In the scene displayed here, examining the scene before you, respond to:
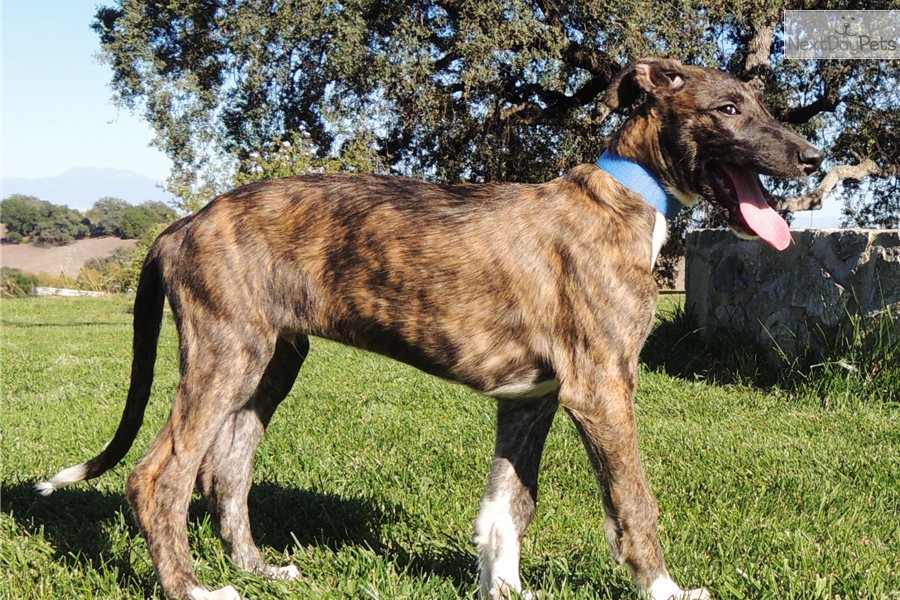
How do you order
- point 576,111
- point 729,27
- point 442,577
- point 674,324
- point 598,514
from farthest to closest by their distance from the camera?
point 576,111 < point 729,27 < point 674,324 < point 598,514 < point 442,577

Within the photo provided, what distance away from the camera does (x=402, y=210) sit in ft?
11.0

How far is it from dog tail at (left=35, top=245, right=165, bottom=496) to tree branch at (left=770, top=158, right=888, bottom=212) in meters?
18.5

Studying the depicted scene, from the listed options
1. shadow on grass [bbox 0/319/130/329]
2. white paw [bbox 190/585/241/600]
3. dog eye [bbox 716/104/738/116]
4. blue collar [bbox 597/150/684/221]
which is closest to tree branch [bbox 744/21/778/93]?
shadow on grass [bbox 0/319/130/329]

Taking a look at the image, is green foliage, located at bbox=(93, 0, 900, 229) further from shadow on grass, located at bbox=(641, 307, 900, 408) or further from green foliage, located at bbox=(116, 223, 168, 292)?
shadow on grass, located at bbox=(641, 307, 900, 408)

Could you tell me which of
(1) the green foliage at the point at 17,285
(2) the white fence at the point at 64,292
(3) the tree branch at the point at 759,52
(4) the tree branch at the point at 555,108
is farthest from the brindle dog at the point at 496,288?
(1) the green foliage at the point at 17,285

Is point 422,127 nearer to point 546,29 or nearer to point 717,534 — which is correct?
point 546,29

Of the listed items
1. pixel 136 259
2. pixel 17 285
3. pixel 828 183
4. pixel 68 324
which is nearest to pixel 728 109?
pixel 68 324

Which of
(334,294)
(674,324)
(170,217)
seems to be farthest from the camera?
(170,217)

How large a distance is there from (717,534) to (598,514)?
0.61 metres

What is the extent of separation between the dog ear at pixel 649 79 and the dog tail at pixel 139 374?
2.07 m

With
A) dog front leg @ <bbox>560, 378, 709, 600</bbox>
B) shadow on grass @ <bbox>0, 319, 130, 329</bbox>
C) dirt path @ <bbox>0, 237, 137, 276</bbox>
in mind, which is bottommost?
dirt path @ <bbox>0, 237, 137, 276</bbox>

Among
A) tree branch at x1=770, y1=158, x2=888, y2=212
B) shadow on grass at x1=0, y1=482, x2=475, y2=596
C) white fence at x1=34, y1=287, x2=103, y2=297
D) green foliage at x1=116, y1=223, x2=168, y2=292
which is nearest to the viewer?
shadow on grass at x1=0, y1=482, x2=475, y2=596

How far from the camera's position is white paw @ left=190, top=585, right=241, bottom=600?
127 inches

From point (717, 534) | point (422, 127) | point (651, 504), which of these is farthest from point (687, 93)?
point (422, 127)
